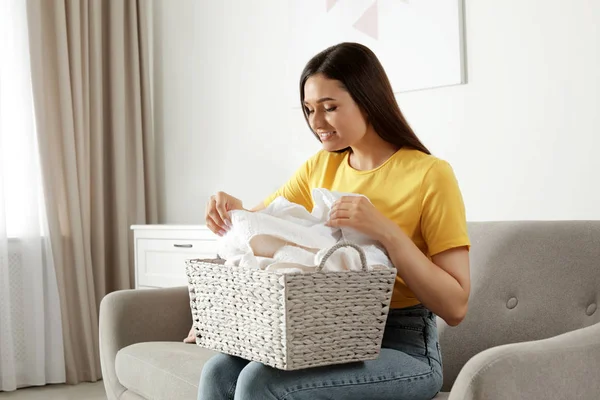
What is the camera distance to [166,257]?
349 cm

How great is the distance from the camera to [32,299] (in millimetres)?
3693

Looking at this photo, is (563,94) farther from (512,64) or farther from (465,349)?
(465,349)

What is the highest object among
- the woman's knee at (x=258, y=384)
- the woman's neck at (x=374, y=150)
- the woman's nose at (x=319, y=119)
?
the woman's nose at (x=319, y=119)

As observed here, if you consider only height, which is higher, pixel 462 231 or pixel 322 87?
pixel 322 87

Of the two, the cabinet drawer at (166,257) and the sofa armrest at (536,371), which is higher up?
the sofa armrest at (536,371)

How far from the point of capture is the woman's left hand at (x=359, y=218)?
141cm

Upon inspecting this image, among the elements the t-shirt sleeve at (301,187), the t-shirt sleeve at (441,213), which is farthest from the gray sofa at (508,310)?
the t-shirt sleeve at (301,187)

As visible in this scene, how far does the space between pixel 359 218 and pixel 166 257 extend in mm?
2210

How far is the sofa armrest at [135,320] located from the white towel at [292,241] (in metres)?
0.89

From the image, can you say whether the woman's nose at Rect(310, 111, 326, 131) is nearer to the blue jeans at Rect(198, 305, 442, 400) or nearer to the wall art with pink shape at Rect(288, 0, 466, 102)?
the blue jeans at Rect(198, 305, 442, 400)

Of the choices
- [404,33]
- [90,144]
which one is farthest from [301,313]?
[90,144]

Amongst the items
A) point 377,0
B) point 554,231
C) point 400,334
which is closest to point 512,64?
point 377,0

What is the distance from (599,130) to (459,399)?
1.32 meters

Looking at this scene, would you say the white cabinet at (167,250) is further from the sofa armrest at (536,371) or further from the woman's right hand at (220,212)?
the sofa armrest at (536,371)
